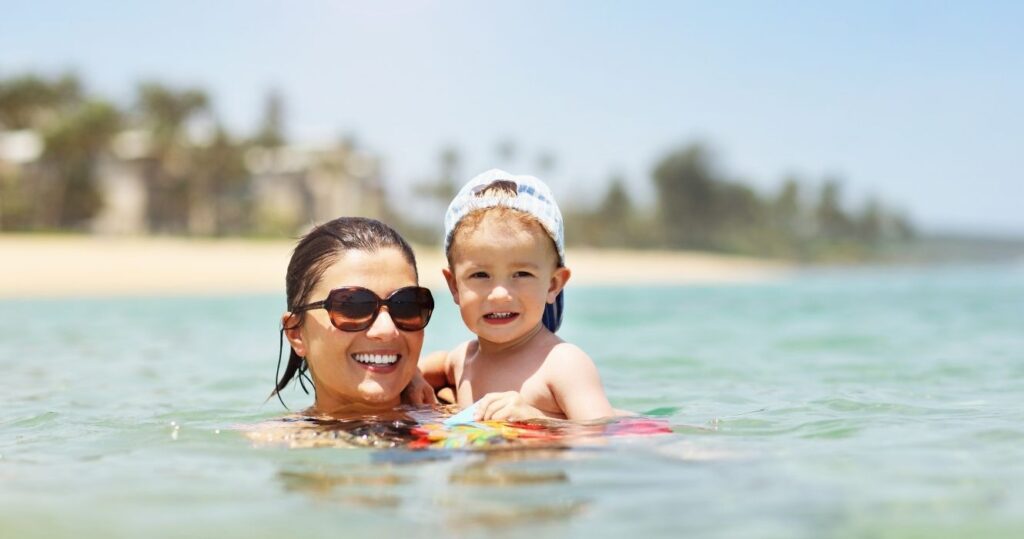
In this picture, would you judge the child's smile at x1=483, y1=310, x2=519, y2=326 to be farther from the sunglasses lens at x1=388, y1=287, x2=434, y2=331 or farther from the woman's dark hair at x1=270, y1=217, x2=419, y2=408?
the woman's dark hair at x1=270, y1=217, x2=419, y2=408

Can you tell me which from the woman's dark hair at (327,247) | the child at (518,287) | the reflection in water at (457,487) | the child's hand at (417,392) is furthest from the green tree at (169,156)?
the reflection in water at (457,487)

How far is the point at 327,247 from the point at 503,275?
0.70 metres

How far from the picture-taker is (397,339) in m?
3.95

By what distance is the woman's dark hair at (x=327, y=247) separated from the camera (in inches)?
159

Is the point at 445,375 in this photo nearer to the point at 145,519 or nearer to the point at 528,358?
the point at 528,358

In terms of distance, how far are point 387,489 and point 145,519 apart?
683 mm

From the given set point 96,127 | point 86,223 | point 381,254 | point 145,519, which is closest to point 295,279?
point 381,254

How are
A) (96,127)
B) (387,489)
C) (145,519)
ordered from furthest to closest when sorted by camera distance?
(96,127) → (387,489) → (145,519)

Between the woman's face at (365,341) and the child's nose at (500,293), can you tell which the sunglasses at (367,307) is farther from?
the child's nose at (500,293)

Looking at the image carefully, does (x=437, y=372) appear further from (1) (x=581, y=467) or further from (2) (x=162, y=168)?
(2) (x=162, y=168)

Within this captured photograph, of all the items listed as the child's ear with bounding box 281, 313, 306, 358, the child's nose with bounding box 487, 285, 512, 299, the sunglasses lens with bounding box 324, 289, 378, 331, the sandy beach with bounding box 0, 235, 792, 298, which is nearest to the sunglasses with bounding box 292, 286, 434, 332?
the sunglasses lens with bounding box 324, 289, 378, 331

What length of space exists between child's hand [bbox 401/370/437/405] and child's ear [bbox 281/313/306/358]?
1.48ft

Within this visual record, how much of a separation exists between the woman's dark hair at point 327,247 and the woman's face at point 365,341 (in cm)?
3

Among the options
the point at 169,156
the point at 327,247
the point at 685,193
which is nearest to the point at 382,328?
the point at 327,247
